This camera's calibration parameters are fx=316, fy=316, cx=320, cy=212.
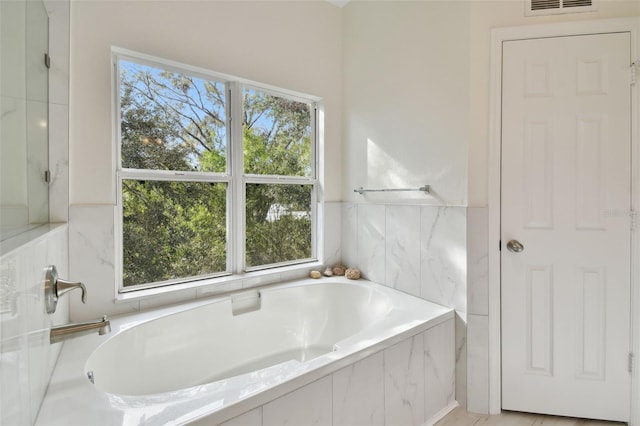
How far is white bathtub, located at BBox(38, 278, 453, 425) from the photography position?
1005 millimetres

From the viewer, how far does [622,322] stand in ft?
5.52

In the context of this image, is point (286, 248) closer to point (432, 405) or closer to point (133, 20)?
point (432, 405)

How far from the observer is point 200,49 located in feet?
6.59

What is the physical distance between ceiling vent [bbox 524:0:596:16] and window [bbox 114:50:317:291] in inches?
61.1

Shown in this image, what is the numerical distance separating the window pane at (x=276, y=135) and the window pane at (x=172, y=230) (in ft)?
1.21

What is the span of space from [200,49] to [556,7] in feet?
6.81

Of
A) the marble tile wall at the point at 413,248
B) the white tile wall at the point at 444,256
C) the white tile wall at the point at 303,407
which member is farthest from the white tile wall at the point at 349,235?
the white tile wall at the point at 303,407

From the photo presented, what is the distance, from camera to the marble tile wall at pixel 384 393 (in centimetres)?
116

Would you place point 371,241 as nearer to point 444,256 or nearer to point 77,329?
point 444,256

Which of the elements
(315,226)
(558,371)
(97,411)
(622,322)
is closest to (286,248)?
(315,226)

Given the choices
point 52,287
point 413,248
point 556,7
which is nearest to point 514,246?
point 413,248

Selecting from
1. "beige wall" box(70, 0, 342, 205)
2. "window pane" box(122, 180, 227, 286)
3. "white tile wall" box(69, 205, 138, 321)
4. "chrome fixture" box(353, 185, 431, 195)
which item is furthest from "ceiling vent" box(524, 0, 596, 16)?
"white tile wall" box(69, 205, 138, 321)

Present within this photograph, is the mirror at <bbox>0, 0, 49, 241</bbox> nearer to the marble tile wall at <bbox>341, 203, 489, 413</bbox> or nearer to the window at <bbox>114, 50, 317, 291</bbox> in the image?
the window at <bbox>114, 50, 317, 291</bbox>

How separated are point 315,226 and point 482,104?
1.52m
